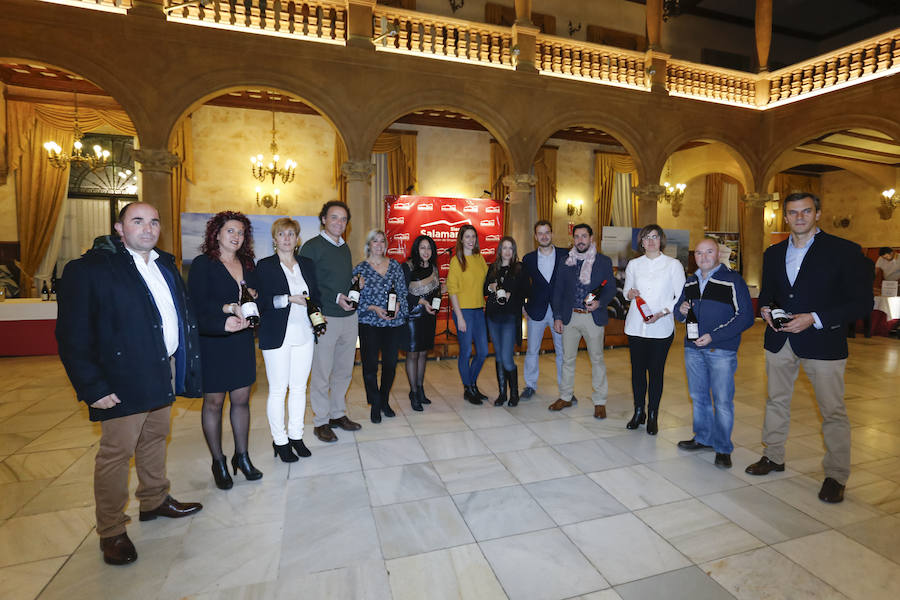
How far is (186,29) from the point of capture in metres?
6.26

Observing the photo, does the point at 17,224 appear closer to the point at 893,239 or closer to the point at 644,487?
the point at 644,487

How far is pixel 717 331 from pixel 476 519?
2059 mm

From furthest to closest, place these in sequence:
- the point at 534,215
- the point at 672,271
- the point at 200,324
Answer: the point at 534,215 < the point at 672,271 < the point at 200,324

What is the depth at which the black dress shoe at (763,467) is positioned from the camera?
2.94 meters

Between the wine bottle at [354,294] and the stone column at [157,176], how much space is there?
4535mm

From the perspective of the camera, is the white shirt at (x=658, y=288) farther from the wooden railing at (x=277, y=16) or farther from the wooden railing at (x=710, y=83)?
the wooden railing at (x=710, y=83)

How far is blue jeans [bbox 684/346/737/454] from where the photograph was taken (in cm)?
305

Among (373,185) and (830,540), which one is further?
(373,185)

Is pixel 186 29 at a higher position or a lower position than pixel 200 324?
higher

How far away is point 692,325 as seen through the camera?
294 centimetres

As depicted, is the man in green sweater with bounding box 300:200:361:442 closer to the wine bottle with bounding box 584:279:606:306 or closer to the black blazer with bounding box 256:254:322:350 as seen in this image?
the black blazer with bounding box 256:254:322:350

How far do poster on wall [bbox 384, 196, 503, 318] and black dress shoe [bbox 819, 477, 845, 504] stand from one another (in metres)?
7.18

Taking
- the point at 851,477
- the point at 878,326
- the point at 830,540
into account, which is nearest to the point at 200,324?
the point at 830,540

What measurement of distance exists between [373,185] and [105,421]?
881cm
